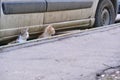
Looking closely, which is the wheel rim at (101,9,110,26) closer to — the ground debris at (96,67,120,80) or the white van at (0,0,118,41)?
the white van at (0,0,118,41)

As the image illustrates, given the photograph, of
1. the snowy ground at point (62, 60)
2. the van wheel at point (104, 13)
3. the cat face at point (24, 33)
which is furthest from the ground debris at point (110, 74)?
the van wheel at point (104, 13)

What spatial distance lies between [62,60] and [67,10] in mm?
2004

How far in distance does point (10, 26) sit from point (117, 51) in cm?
199

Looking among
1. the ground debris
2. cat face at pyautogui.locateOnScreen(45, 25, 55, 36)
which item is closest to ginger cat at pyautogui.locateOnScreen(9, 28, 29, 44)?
cat face at pyautogui.locateOnScreen(45, 25, 55, 36)

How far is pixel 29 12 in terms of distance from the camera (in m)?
6.76

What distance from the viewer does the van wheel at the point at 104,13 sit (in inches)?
348

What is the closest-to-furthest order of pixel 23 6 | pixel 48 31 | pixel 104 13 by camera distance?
pixel 23 6, pixel 48 31, pixel 104 13

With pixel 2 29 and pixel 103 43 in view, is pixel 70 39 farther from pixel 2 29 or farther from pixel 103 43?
pixel 2 29

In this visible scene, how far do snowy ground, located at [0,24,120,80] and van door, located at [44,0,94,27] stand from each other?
480mm

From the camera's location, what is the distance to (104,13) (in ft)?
30.2

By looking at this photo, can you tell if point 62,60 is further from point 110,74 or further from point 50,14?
point 50,14

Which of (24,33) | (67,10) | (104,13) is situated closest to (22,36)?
(24,33)

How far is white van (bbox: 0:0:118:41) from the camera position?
641 centimetres

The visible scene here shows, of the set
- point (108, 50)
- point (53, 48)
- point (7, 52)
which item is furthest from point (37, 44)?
point (108, 50)
